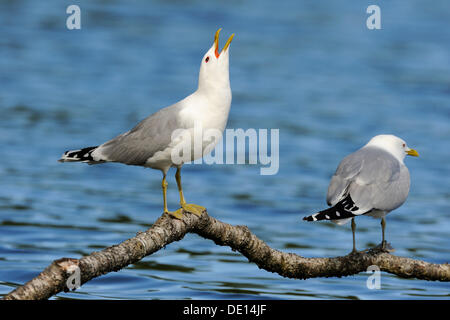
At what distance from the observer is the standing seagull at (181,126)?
22.5 feet

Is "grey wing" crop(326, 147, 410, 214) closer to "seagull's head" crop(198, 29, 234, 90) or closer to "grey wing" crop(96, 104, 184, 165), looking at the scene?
"seagull's head" crop(198, 29, 234, 90)

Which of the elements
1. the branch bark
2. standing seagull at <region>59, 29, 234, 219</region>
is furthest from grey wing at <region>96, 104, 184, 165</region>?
the branch bark

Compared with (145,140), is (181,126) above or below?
above

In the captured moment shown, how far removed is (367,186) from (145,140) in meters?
1.77

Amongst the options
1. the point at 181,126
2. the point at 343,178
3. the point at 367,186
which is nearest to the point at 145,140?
the point at 181,126

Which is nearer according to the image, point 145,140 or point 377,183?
point 377,183

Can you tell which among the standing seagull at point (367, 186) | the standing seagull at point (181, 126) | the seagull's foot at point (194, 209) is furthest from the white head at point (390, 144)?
the seagull's foot at point (194, 209)

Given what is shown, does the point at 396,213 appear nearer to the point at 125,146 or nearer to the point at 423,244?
the point at 423,244

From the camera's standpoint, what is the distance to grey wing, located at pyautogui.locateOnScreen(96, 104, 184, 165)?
7027mm

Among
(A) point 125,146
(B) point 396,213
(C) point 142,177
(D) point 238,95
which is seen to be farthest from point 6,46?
(A) point 125,146

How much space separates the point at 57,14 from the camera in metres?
32.1

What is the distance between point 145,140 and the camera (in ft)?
23.6

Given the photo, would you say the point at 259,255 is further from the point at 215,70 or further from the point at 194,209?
the point at 215,70

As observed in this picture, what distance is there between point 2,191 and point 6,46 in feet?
45.4
